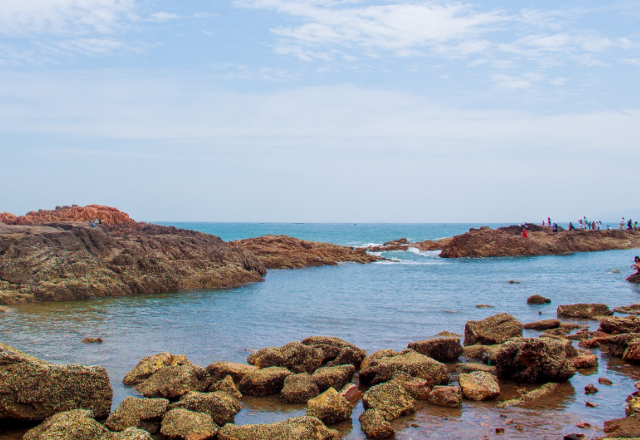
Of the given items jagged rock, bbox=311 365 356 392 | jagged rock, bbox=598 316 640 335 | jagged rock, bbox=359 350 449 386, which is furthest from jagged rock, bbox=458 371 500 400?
jagged rock, bbox=598 316 640 335

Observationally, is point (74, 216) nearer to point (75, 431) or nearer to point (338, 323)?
point (338, 323)

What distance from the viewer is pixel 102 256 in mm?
26359

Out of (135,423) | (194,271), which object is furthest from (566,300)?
(135,423)

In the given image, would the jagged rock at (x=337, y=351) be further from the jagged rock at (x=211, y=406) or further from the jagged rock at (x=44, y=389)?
the jagged rock at (x=44, y=389)

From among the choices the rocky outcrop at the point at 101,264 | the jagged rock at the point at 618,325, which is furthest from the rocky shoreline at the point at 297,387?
the rocky outcrop at the point at 101,264

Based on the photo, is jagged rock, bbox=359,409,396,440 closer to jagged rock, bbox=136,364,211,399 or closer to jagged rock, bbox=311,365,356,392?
jagged rock, bbox=311,365,356,392

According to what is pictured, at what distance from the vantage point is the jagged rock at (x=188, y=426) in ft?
27.1

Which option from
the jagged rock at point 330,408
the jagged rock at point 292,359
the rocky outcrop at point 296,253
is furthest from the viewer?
the rocky outcrop at point 296,253

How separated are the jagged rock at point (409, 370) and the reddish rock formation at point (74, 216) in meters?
32.3

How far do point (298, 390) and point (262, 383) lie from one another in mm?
897

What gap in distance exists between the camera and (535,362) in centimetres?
1110

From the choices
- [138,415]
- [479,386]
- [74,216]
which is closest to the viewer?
[138,415]

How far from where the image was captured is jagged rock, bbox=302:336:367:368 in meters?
12.5

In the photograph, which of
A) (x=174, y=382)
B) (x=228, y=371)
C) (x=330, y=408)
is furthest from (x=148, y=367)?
(x=330, y=408)
